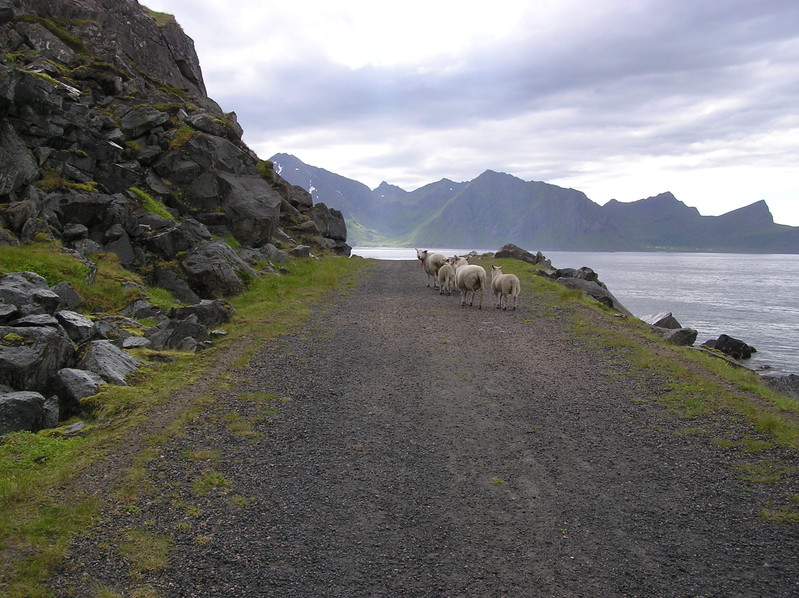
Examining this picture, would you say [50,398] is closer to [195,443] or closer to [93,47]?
[195,443]

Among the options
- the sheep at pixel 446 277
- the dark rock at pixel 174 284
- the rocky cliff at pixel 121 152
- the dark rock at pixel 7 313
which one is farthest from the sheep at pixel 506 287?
the dark rock at pixel 7 313

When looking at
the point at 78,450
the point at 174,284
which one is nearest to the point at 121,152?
the point at 174,284

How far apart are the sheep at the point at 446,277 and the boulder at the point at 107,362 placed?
65.8 ft

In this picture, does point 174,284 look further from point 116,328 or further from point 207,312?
point 116,328

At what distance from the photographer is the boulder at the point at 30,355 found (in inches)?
390

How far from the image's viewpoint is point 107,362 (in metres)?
11.6

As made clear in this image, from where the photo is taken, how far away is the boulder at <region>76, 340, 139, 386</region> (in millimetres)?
11328

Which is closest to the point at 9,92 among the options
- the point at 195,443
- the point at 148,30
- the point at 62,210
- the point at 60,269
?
the point at 62,210

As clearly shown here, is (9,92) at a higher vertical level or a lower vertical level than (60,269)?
higher

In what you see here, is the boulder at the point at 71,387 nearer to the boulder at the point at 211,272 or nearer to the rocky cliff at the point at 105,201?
the rocky cliff at the point at 105,201

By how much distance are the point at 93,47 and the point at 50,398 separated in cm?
3928

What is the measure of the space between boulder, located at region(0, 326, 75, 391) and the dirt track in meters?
3.20

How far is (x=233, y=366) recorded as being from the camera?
13742 mm

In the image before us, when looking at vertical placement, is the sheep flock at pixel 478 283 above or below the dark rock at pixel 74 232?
below
